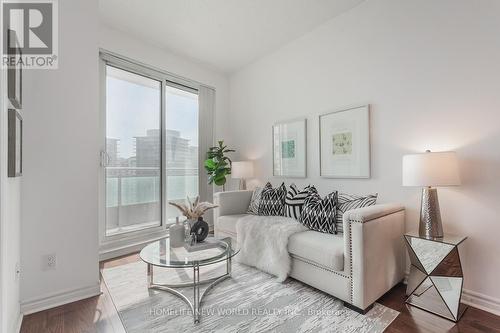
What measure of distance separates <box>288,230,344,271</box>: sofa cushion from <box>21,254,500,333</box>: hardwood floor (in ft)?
1.73

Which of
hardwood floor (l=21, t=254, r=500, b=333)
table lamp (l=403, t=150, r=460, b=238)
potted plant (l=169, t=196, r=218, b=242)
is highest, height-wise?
table lamp (l=403, t=150, r=460, b=238)

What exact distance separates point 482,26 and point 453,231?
1691 millimetres

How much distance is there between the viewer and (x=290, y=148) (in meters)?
3.37

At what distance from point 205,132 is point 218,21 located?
5.73ft

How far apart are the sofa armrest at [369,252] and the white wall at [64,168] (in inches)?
86.4

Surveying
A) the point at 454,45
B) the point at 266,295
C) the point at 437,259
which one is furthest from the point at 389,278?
the point at 454,45

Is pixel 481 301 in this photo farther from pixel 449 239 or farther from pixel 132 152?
pixel 132 152

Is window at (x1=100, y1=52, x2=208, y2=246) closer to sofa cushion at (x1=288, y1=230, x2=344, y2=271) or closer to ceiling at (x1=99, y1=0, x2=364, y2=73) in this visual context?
ceiling at (x1=99, y1=0, x2=364, y2=73)

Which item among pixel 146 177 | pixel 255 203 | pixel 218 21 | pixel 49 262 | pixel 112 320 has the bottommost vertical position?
pixel 112 320

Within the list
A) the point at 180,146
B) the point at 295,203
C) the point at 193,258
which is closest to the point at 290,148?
the point at 295,203

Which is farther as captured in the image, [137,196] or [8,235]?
[137,196]

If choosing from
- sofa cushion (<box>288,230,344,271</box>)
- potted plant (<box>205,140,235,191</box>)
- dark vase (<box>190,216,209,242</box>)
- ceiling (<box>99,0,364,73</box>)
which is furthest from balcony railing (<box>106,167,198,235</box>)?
sofa cushion (<box>288,230,344,271</box>)

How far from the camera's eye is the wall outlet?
188 centimetres

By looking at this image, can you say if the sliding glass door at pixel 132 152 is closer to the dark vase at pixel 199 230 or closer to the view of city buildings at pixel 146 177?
the view of city buildings at pixel 146 177
